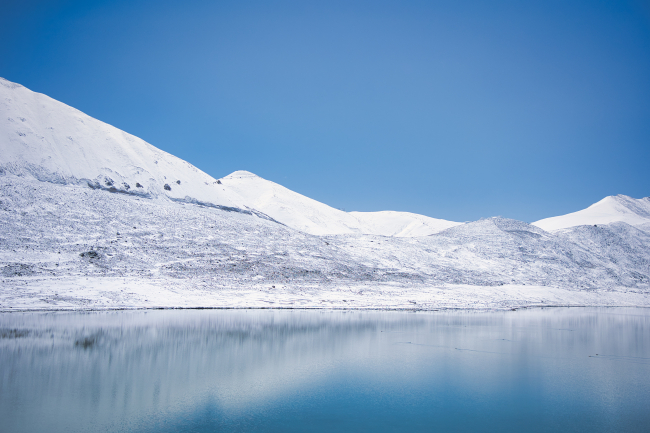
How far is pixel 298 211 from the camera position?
4439 inches

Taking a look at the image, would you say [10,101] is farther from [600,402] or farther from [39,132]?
[600,402]

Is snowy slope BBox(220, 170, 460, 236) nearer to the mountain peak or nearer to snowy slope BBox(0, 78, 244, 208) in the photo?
the mountain peak

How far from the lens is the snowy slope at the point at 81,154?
2382 inches

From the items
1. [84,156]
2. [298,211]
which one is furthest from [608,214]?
[84,156]

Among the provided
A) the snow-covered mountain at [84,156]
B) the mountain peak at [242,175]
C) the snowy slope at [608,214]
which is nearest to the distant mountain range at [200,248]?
the snow-covered mountain at [84,156]

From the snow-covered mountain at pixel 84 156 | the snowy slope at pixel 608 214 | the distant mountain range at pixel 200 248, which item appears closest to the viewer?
the distant mountain range at pixel 200 248

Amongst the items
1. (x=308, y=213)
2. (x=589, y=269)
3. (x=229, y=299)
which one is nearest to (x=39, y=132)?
(x=229, y=299)

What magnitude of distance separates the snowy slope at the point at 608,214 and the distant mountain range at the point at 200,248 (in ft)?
105

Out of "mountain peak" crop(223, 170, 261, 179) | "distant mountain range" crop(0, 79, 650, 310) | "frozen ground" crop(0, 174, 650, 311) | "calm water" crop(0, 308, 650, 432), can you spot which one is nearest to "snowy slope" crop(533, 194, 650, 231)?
"distant mountain range" crop(0, 79, 650, 310)

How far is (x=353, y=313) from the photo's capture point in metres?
36.7

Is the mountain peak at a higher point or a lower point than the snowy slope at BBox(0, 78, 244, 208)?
higher

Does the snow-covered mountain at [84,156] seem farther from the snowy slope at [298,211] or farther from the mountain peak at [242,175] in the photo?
the mountain peak at [242,175]

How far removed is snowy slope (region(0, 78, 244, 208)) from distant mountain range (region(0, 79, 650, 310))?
0.24 metres

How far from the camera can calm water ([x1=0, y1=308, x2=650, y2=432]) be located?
38.5ft
